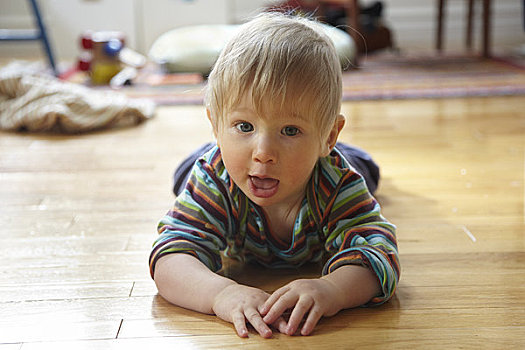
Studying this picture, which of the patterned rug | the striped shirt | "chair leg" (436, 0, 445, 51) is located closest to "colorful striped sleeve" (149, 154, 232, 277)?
the striped shirt

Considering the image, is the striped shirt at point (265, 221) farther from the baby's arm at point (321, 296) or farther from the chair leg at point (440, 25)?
the chair leg at point (440, 25)

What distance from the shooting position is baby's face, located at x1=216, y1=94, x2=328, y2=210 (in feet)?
2.33

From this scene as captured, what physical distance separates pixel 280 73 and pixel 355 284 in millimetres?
244

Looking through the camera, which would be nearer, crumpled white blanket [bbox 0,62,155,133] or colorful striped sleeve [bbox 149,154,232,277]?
colorful striped sleeve [bbox 149,154,232,277]

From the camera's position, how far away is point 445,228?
0.99 meters

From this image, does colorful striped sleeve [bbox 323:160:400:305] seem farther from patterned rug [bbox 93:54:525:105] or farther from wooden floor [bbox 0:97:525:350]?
patterned rug [bbox 93:54:525:105]

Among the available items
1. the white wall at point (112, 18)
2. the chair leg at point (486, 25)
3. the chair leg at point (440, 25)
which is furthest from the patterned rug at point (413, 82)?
the white wall at point (112, 18)

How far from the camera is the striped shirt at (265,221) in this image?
0.78 metres

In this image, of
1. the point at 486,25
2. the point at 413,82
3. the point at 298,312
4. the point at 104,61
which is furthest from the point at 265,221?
the point at 486,25

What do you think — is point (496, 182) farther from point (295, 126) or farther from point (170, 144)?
point (170, 144)

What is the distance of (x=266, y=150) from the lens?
70 cm

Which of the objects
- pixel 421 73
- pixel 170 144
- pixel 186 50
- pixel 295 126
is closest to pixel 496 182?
pixel 295 126

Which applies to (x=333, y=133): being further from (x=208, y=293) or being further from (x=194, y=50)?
(x=194, y=50)

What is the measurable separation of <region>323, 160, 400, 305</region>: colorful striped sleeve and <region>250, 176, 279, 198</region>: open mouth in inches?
4.0
